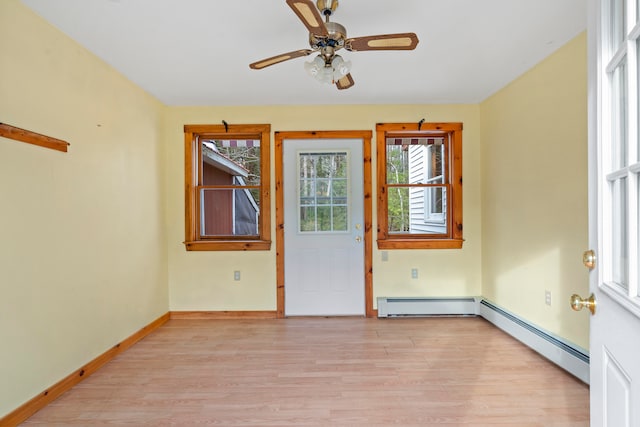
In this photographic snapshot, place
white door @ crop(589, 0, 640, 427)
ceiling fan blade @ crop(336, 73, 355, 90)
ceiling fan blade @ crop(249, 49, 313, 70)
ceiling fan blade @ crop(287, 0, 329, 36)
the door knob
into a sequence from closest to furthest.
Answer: white door @ crop(589, 0, 640, 427)
the door knob
ceiling fan blade @ crop(287, 0, 329, 36)
ceiling fan blade @ crop(249, 49, 313, 70)
ceiling fan blade @ crop(336, 73, 355, 90)

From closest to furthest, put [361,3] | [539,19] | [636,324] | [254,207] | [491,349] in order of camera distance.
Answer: [636,324] < [361,3] < [539,19] < [491,349] < [254,207]

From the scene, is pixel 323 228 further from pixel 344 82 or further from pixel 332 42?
pixel 332 42

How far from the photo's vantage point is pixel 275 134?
3.59 meters

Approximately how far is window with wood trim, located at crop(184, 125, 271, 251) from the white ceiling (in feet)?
1.79

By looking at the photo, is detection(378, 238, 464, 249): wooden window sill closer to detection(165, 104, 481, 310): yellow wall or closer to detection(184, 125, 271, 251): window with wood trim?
detection(165, 104, 481, 310): yellow wall

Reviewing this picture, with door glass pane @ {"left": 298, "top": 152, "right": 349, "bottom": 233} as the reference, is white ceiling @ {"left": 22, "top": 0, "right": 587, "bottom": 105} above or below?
above

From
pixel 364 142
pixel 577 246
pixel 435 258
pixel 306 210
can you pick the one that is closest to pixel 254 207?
pixel 306 210

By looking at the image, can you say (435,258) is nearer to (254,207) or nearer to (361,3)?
(254,207)

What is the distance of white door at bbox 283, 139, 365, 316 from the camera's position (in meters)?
3.58

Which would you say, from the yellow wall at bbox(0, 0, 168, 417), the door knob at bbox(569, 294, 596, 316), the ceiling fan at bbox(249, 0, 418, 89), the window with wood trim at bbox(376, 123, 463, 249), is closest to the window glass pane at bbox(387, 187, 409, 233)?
the window with wood trim at bbox(376, 123, 463, 249)

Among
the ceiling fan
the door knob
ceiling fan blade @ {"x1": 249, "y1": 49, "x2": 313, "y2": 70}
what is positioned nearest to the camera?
the door knob

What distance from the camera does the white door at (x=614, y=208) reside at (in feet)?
2.51

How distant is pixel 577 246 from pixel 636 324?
6.06ft

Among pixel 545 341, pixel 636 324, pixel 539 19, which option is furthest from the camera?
pixel 545 341
